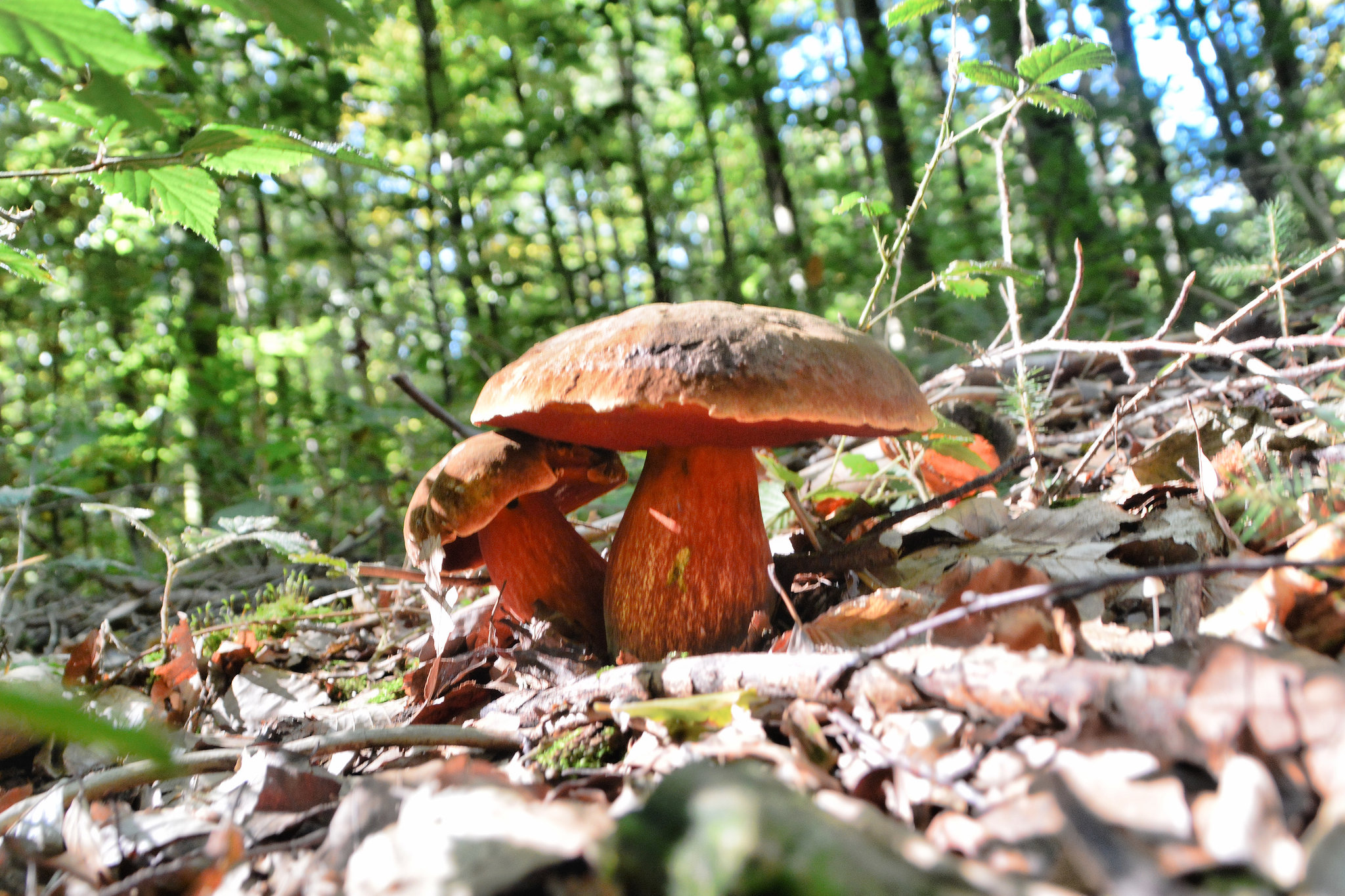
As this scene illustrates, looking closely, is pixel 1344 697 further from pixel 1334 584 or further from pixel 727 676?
pixel 727 676

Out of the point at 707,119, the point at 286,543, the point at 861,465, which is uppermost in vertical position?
the point at 707,119

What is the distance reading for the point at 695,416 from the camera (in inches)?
61.3

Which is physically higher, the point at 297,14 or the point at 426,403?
the point at 297,14

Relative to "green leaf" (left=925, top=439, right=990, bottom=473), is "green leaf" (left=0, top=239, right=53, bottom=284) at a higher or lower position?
higher

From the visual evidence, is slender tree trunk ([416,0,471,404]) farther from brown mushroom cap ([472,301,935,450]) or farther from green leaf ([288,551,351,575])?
brown mushroom cap ([472,301,935,450])

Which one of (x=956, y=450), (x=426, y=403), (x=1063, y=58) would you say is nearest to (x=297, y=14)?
(x=426, y=403)

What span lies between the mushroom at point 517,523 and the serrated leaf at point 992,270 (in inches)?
42.5

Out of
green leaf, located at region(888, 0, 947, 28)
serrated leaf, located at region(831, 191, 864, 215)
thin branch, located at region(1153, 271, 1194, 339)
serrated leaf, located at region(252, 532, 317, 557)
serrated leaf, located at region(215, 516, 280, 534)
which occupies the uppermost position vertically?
green leaf, located at region(888, 0, 947, 28)

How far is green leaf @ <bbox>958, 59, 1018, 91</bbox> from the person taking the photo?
1799 mm

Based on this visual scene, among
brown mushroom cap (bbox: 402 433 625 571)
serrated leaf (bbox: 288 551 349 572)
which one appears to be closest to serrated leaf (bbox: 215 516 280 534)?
serrated leaf (bbox: 288 551 349 572)

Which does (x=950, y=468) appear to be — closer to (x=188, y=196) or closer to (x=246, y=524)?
(x=246, y=524)

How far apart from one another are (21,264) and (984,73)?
240 cm

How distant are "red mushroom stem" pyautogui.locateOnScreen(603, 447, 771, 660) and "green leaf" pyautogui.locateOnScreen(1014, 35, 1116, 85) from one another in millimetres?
1201

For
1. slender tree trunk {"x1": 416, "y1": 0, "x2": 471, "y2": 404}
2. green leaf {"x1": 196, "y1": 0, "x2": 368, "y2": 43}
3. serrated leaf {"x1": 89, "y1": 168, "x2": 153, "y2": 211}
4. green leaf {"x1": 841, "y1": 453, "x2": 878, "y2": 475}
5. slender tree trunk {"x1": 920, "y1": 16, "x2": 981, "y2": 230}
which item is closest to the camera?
green leaf {"x1": 196, "y1": 0, "x2": 368, "y2": 43}
